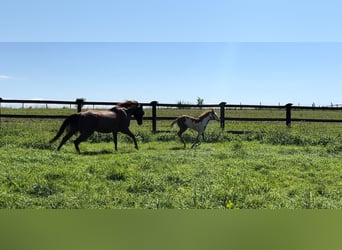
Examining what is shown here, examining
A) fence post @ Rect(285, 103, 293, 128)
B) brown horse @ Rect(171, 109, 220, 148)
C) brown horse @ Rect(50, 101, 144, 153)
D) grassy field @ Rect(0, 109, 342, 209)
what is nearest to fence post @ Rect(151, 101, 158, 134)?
brown horse @ Rect(171, 109, 220, 148)

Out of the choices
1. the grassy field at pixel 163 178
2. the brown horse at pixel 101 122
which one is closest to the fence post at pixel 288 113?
the grassy field at pixel 163 178

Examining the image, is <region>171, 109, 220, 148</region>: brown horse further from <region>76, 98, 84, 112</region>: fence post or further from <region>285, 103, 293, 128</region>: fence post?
<region>285, 103, 293, 128</region>: fence post

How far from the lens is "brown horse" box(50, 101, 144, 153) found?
939 centimetres

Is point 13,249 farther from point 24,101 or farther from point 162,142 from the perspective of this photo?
point 24,101

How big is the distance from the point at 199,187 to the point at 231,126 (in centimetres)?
1099

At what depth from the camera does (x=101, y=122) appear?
10.1m

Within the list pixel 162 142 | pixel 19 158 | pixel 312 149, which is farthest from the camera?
pixel 162 142

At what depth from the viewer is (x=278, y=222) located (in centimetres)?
71

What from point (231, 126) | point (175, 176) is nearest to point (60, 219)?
point (175, 176)

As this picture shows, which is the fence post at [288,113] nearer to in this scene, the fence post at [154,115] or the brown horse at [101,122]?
the fence post at [154,115]

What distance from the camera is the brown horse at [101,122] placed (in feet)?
30.8

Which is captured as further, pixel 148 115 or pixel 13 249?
pixel 148 115

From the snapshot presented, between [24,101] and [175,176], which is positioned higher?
[24,101]

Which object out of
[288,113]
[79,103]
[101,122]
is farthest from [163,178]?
[288,113]
